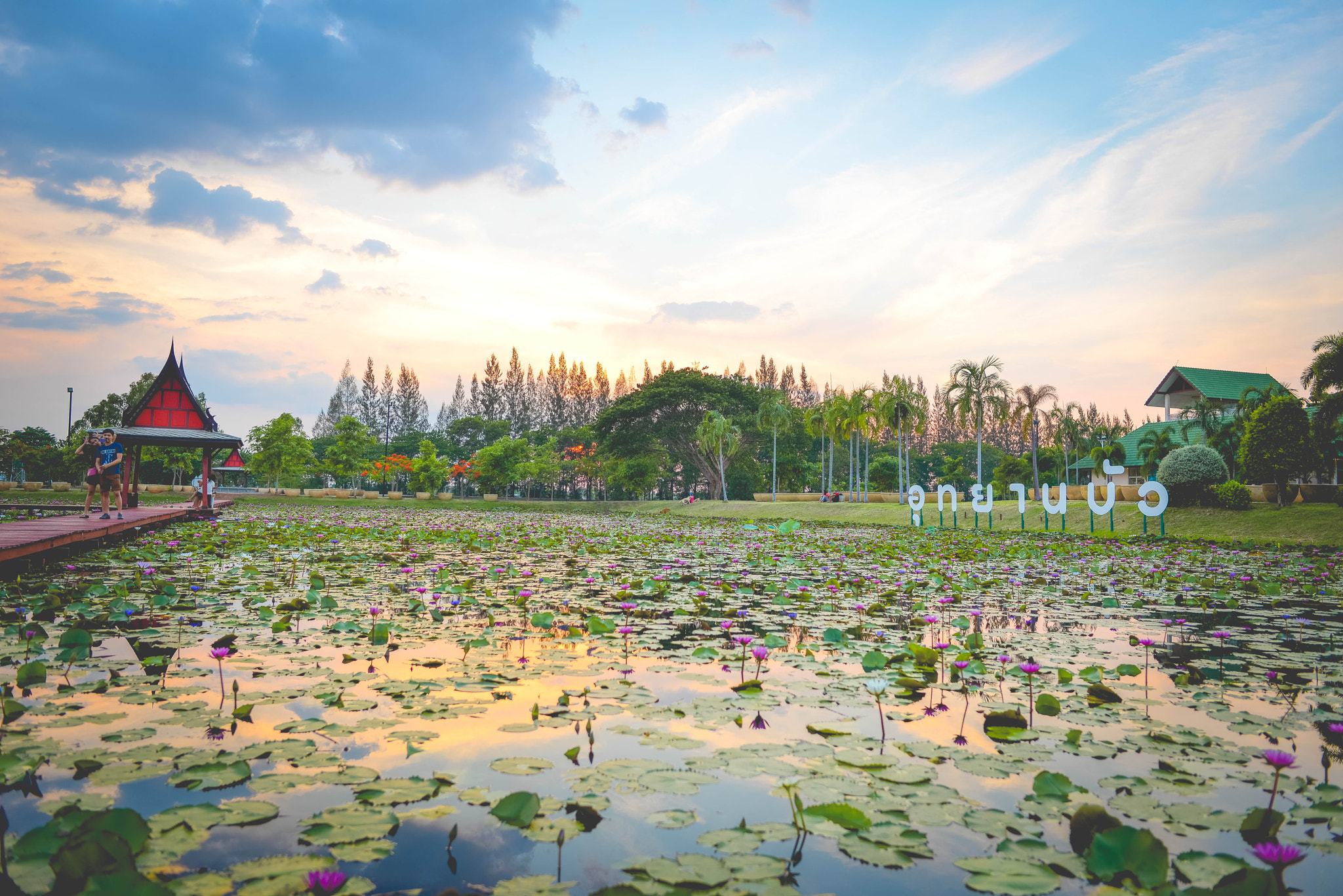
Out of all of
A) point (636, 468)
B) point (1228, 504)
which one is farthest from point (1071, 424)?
point (636, 468)

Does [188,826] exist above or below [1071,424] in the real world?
below

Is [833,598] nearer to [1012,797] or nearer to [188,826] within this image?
[1012,797]

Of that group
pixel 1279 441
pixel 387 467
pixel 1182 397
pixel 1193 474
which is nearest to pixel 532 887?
pixel 1193 474

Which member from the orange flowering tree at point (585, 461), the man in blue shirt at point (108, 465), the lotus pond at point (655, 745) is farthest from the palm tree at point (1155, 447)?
the orange flowering tree at point (585, 461)

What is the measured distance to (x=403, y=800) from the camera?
207 cm

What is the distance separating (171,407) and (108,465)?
26.4 ft

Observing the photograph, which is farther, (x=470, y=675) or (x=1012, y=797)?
(x=470, y=675)

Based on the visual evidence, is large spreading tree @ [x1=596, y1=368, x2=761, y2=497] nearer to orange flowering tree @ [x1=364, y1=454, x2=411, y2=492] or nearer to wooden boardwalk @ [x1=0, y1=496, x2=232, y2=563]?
orange flowering tree @ [x1=364, y1=454, x2=411, y2=492]

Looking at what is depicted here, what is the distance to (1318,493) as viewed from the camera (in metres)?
22.2

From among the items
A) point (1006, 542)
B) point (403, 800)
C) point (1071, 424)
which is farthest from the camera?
point (1071, 424)

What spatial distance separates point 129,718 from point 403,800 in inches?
61.3

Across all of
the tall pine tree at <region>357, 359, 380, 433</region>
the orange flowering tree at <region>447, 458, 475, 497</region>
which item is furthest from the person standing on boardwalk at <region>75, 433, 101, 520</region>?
the tall pine tree at <region>357, 359, 380, 433</region>

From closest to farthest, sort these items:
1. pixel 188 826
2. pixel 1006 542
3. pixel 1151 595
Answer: pixel 188 826
pixel 1151 595
pixel 1006 542

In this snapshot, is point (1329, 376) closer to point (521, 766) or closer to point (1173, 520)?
point (1173, 520)
